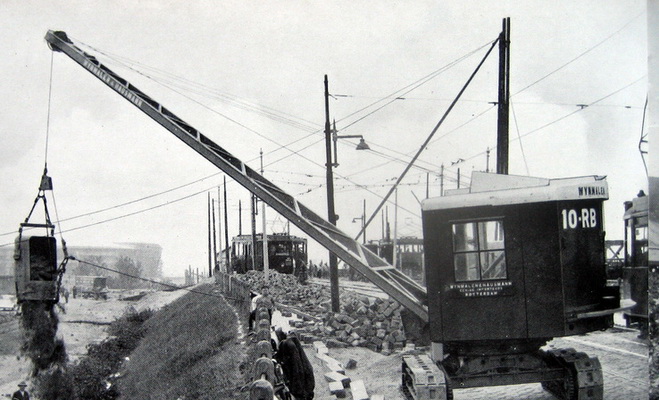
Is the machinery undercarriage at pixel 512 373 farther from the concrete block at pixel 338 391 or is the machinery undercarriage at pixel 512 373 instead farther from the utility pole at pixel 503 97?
the utility pole at pixel 503 97

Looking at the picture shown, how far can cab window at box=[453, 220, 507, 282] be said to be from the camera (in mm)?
6410

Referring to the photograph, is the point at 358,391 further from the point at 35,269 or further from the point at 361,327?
the point at 35,269

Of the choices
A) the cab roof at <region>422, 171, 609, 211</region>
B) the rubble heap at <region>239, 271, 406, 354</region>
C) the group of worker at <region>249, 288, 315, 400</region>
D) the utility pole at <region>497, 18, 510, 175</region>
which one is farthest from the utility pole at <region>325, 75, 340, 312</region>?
the cab roof at <region>422, 171, 609, 211</region>

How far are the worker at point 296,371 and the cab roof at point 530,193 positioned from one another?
264 cm

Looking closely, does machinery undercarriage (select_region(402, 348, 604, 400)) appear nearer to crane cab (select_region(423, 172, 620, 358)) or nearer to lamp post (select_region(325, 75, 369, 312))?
crane cab (select_region(423, 172, 620, 358))

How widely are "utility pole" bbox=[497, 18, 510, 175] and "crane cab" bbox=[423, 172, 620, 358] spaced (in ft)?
10.5

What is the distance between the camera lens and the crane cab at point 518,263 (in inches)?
246

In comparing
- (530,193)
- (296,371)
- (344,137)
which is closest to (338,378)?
(296,371)

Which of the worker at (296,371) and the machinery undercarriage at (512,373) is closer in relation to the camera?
the machinery undercarriage at (512,373)

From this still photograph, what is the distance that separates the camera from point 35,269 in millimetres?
8820

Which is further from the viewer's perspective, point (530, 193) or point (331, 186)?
point (331, 186)

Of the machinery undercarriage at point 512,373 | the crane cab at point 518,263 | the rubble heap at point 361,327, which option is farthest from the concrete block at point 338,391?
the rubble heap at point 361,327

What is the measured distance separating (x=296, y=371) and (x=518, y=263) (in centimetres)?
325

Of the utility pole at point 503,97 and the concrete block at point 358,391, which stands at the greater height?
the utility pole at point 503,97
